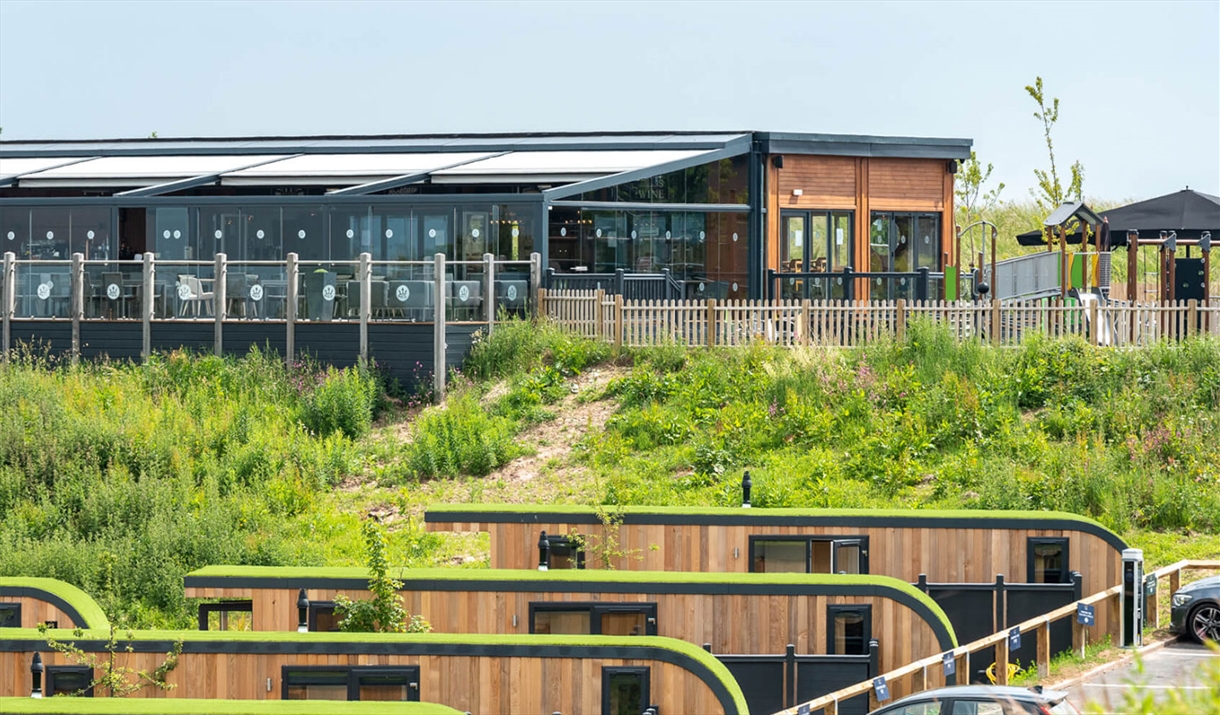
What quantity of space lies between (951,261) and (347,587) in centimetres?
2541

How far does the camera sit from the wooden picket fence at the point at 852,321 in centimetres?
2872

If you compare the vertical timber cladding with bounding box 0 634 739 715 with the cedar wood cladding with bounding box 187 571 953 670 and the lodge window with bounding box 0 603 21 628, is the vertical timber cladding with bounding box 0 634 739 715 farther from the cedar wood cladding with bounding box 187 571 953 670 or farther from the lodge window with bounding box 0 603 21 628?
the lodge window with bounding box 0 603 21 628

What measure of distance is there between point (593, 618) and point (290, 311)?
51.6 feet

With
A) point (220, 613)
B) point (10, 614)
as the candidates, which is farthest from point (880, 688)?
point (10, 614)

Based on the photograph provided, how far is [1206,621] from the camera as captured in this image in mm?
18328

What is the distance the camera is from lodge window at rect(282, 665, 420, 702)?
47.4 feet

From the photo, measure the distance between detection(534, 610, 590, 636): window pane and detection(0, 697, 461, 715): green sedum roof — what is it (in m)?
3.86

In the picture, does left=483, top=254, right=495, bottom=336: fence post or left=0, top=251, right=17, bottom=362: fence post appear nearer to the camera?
left=483, top=254, right=495, bottom=336: fence post

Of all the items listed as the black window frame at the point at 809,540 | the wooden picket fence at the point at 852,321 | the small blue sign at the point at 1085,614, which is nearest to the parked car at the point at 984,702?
the small blue sign at the point at 1085,614

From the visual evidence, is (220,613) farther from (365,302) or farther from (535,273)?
(535,273)

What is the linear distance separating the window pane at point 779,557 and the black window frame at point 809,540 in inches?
2.1

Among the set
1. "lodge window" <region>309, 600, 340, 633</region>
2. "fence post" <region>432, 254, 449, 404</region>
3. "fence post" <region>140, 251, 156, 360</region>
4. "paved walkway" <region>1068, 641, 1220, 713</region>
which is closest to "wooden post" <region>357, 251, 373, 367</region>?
"fence post" <region>432, 254, 449, 404</region>

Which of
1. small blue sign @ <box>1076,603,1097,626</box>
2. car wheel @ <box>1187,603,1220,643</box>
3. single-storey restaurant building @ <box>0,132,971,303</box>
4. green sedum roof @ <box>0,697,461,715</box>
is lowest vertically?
car wheel @ <box>1187,603,1220,643</box>

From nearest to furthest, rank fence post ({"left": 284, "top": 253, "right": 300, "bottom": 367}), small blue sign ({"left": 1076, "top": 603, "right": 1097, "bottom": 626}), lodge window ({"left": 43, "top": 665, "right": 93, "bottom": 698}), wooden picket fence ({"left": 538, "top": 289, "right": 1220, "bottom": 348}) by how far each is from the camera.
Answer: lodge window ({"left": 43, "top": 665, "right": 93, "bottom": 698})
small blue sign ({"left": 1076, "top": 603, "right": 1097, "bottom": 626})
wooden picket fence ({"left": 538, "top": 289, "right": 1220, "bottom": 348})
fence post ({"left": 284, "top": 253, "right": 300, "bottom": 367})
